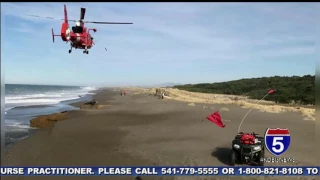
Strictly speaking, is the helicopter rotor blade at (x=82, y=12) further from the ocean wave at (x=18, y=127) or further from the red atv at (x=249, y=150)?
the ocean wave at (x=18, y=127)

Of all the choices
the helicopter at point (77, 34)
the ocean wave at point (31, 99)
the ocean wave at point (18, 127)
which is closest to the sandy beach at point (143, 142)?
the ocean wave at point (18, 127)

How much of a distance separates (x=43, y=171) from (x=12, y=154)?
4832 mm

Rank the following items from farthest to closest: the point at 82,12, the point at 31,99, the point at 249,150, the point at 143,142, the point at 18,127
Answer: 1. the point at 31,99
2. the point at 18,127
3. the point at 143,142
4. the point at 249,150
5. the point at 82,12

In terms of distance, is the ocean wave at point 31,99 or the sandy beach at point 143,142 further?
the ocean wave at point 31,99

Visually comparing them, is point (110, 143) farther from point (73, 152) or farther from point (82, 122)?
point (82, 122)

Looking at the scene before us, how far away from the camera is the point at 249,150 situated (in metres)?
12.1

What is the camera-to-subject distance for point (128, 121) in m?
26.5

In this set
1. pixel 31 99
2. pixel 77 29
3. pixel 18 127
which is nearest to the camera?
pixel 77 29

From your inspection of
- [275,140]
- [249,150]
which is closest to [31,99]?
[249,150]

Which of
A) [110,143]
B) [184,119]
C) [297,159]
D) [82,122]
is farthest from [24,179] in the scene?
[184,119]

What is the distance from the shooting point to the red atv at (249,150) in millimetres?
12039

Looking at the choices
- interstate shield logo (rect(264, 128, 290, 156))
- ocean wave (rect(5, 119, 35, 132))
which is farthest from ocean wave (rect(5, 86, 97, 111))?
interstate shield logo (rect(264, 128, 290, 156))

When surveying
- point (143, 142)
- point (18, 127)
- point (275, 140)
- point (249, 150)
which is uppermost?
point (275, 140)

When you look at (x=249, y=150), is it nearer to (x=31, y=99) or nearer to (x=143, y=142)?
(x=143, y=142)
